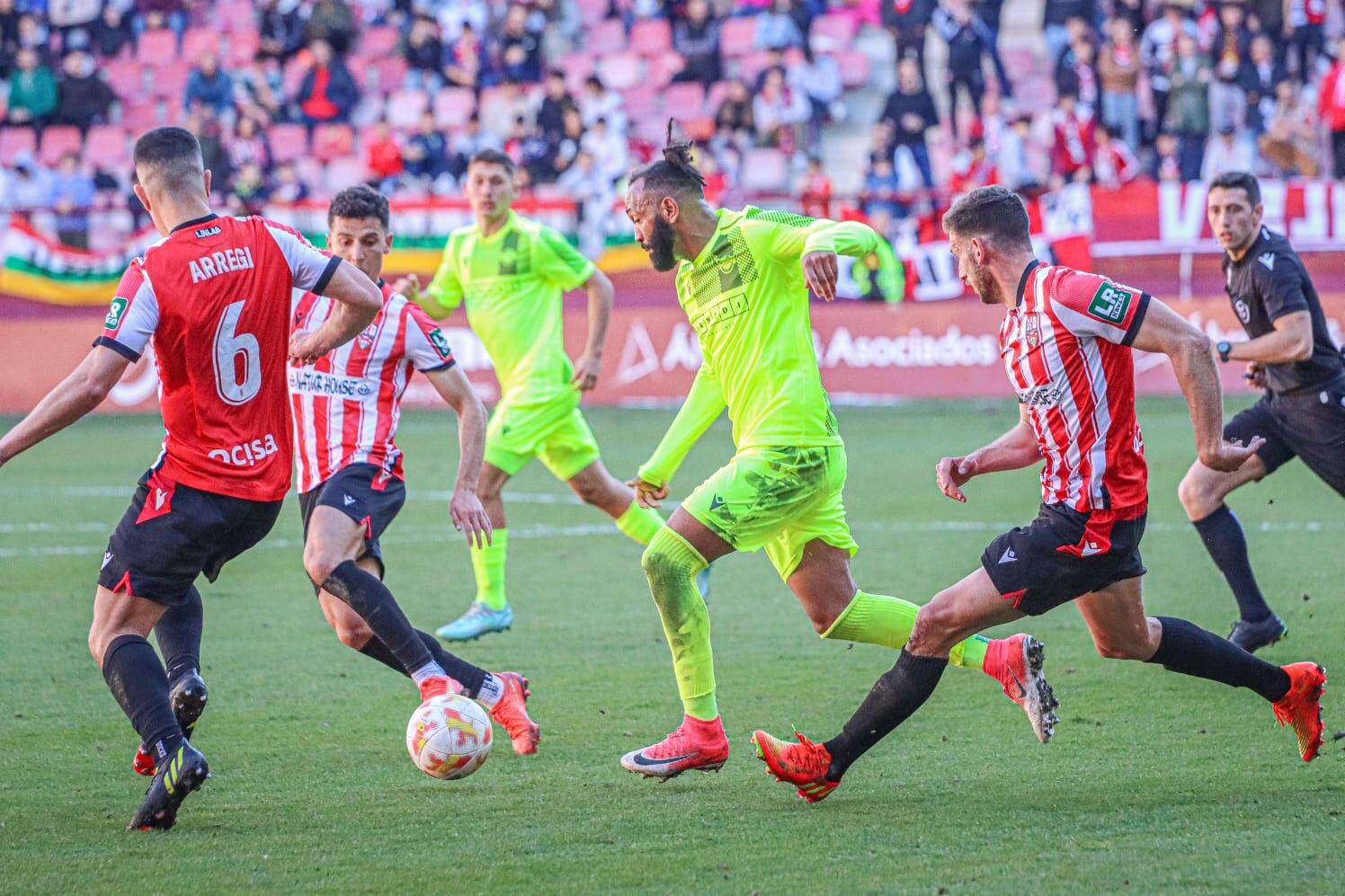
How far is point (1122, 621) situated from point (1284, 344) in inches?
95.6

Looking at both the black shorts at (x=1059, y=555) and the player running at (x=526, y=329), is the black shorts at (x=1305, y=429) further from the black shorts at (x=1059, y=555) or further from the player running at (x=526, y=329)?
the player running at (x=526, y=329)

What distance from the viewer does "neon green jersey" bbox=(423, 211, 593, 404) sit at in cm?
898

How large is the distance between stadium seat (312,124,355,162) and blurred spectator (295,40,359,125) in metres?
0.28

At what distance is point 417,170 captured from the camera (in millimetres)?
21297

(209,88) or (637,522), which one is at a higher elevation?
(209,88)

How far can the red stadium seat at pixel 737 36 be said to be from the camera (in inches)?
944

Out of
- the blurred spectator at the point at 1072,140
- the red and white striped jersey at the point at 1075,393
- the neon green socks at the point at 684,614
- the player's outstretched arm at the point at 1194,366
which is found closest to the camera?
the player's outstretched arm at the point at 1194,366

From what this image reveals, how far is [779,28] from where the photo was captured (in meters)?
23.2

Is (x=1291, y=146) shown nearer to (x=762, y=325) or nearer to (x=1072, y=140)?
(x=1072, y=140)

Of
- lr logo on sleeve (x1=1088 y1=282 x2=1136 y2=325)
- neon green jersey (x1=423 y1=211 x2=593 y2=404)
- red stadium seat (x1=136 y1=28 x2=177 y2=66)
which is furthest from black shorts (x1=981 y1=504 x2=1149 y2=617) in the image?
red stadium seat (x1=136 y1=28 x2=177 y2=66)

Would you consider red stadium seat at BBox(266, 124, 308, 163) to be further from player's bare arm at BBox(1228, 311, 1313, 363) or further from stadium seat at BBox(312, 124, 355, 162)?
player's bare arm at BBox(1228, 311, 1313, 363)

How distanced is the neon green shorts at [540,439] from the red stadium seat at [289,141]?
49.7 ft

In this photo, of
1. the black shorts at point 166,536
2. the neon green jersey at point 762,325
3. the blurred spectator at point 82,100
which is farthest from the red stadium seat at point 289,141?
the black shorts at point 166,536

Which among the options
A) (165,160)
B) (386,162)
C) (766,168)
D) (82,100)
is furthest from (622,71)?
(165,160)
